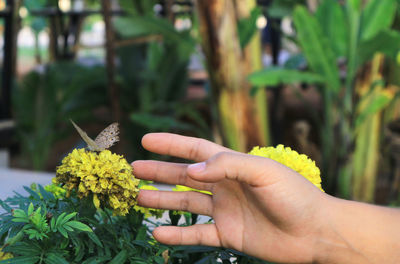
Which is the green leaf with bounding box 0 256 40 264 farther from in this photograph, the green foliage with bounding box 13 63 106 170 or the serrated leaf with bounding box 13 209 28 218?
the green foliage with bounding box 13 63 106 170

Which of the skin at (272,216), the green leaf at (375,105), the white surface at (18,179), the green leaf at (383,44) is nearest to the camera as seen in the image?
the skin at (272,216)

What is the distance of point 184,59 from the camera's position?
118 inches

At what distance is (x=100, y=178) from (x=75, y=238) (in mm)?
76

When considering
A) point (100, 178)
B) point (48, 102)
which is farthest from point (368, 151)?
point (100, 178)

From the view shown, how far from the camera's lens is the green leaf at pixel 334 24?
2057 mm

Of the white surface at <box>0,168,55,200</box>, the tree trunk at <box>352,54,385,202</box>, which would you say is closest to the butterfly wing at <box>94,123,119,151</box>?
the white surface at <box>0,168,55,200</box>

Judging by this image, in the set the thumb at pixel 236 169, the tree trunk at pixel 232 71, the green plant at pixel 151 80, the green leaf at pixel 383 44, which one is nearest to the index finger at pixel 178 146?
the thumb at pixel 236 169

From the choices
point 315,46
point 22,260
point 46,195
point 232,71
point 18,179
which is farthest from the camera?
point 232,71

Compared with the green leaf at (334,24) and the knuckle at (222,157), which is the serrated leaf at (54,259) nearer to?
the knuckle at (222,157)

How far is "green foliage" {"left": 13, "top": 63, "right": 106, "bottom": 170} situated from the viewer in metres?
2.80

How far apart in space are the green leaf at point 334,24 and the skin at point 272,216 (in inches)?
57.1

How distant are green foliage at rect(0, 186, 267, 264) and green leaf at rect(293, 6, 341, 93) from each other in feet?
4.75

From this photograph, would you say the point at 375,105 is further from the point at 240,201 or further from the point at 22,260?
the point at 22,260

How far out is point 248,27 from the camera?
2084 mm
